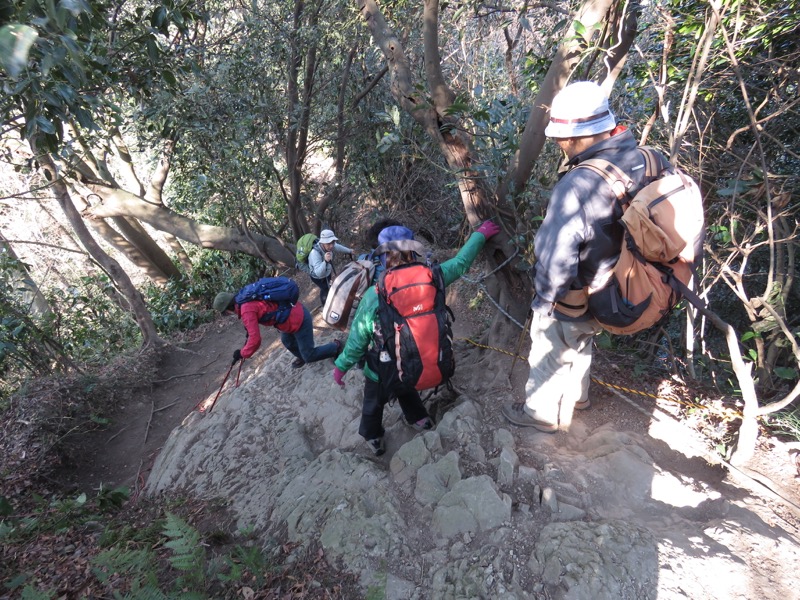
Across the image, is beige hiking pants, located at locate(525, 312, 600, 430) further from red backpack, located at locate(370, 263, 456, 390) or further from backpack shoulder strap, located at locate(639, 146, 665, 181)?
backpack shoulder strap, located at locate(639, 146, 665, 181)

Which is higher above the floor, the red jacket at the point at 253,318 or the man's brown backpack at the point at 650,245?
the man's brown backpack at the point at 650,245

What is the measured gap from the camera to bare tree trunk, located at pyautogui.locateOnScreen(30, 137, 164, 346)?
285 inches

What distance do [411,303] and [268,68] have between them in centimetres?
619

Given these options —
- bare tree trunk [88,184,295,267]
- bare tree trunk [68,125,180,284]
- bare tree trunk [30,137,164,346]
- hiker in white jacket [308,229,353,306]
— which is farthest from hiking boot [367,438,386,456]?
bare tree trunk [68,125,180,284]

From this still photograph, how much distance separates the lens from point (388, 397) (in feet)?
12.4

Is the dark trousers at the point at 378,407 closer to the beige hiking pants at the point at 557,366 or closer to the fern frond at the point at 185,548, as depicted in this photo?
the beige hiking pants at the point at 557,366

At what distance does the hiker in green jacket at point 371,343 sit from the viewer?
359 cm

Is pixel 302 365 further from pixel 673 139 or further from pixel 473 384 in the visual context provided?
pixel 673 139

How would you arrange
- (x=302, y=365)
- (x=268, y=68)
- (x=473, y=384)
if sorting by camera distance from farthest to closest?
1. (x=268, y=68)
2. (x=302, y=365)
3. (x=473, y=384)

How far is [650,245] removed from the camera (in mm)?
2367

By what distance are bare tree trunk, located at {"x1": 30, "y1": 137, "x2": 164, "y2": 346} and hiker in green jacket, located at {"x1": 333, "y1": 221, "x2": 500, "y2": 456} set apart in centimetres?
576

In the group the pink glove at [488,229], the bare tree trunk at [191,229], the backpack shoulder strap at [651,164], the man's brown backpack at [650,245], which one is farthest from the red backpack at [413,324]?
the bare tree trunk at [191,229]

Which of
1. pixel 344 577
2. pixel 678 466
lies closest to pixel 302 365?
pixel 344 577

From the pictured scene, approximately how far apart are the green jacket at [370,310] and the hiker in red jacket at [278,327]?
157cm
